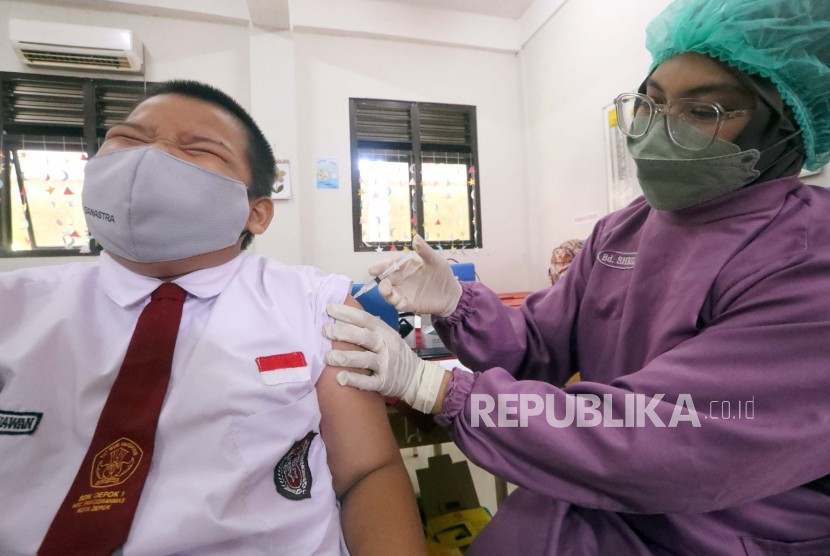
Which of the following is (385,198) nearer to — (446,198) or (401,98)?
(446,198)

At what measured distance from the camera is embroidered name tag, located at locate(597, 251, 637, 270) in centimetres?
98

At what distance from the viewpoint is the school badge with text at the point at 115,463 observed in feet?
1.94

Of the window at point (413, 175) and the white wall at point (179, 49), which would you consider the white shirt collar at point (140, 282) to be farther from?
the white wall at point (179, 49)

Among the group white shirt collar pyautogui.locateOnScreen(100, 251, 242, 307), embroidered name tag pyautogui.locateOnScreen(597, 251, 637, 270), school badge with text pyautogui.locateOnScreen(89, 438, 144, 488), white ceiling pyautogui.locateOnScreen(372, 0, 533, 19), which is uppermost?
white ceiling pyautogui.locateOnScreen(372, 0, 533, 19)

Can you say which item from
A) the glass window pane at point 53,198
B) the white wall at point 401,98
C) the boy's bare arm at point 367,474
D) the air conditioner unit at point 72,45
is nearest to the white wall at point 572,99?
the white wall at point 401,98

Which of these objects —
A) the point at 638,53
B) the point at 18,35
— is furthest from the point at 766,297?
the point at 18,35

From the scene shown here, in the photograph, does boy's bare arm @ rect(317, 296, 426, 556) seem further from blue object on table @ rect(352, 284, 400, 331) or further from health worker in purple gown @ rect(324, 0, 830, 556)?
blue object on table @ rect(352, 284, 400, 331)

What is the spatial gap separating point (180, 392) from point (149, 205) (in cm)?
38

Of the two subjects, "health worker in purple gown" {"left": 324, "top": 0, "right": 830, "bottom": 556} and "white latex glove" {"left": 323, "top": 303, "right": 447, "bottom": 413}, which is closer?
"health worker in purple gown" {"left": 324, "top": 0, "right": 830, "bottom": 556}

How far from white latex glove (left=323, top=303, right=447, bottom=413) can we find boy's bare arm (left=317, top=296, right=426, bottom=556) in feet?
0.14

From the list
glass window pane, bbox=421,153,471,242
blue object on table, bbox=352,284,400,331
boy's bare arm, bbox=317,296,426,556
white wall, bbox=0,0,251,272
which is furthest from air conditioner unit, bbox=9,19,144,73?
boy's bare arm, bbox=317,296,426,556

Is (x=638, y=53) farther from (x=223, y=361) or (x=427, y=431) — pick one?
(x=223, y=361)

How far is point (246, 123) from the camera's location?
964 millimetres

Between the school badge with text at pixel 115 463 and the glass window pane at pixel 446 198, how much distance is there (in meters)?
3.29
